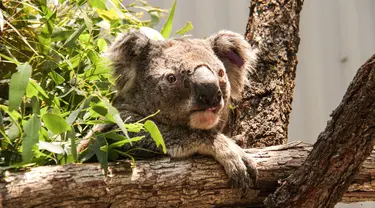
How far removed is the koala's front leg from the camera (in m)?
2.52

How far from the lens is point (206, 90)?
2.56 metres

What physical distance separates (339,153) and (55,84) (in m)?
1.49

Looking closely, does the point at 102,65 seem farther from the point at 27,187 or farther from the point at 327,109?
the point at 327,109

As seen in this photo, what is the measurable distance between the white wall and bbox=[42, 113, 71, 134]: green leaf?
2.45 metres

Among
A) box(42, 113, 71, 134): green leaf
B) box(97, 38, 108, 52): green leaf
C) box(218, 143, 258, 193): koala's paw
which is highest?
box(97, 38, 108, 52): green leaf

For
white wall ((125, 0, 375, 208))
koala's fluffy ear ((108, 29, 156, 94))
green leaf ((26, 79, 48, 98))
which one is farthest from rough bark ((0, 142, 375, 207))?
white wall ((125, 0, 375, 208))

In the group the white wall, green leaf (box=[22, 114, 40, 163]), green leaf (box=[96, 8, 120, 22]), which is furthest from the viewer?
the white wall

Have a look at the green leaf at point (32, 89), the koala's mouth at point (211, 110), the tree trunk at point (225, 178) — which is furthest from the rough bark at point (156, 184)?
the green leaf at point (32, 89)

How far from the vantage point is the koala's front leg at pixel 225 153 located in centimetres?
252

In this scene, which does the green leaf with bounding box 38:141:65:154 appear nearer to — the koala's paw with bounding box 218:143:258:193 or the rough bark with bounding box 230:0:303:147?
the koala's paw with bounding box 218:143:258:193

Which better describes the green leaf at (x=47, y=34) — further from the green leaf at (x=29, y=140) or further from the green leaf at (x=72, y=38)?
the green leaf at (x=29, y=140)

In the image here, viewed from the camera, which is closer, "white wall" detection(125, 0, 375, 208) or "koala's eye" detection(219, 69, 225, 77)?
"koala's eye" detection(219, 69, 225, 77)

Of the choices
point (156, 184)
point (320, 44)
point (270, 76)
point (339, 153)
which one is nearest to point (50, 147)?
point (156, 184)

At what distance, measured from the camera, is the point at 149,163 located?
2545mm
